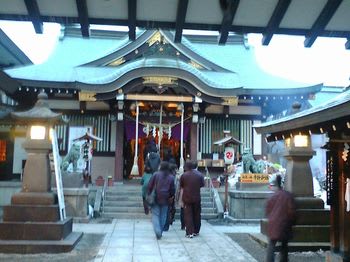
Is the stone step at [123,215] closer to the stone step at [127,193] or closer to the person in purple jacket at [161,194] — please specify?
the stone step at [127,193]

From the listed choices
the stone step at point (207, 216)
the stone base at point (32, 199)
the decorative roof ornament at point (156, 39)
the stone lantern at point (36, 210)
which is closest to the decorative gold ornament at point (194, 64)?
the decorative roof ornament at point (156, 39)

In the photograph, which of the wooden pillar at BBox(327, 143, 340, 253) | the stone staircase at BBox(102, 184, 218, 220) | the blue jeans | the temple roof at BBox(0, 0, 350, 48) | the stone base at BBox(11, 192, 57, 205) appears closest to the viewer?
the temple roof at BBox(0, 0, 350, 48)

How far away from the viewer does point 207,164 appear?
729 inches

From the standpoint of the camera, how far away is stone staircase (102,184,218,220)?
14.2 m

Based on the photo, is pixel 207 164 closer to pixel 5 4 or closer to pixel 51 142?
pixel 51 142

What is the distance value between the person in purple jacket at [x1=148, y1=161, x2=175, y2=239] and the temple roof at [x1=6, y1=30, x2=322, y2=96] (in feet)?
24.2

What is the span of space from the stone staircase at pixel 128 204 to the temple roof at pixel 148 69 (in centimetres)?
397


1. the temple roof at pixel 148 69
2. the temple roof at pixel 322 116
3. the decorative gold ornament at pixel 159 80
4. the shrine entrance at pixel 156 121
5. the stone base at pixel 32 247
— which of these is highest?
the temple roof at pixel 148 69

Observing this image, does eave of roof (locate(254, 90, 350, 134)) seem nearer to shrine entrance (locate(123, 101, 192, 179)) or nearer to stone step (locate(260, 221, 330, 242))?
stone step (locate(260, 221, 330, 242))

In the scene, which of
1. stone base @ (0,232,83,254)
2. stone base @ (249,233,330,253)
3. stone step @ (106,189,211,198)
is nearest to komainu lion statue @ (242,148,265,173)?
stone step @ (106,189,211,198)

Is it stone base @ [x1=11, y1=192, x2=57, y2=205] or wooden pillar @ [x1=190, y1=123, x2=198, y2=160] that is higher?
wooden pillar @ [x1=190, y1=123, x2=198, y2=160]

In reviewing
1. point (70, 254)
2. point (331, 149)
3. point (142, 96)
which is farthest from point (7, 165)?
point (331, 149)

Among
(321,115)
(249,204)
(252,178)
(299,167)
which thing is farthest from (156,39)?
(321,115)

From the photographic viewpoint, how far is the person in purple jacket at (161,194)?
9.85m
